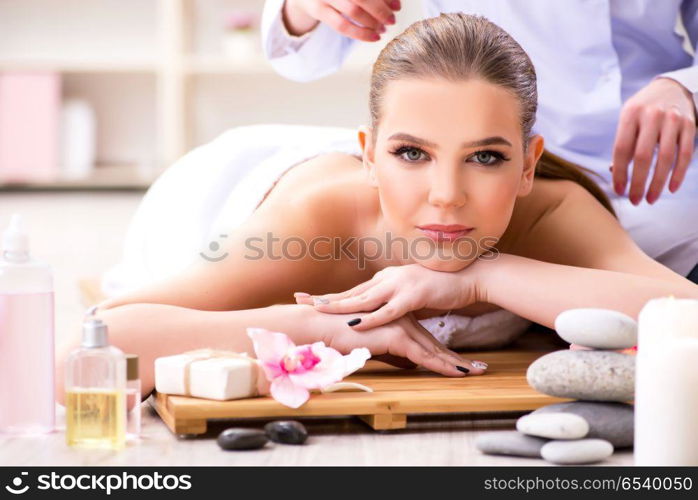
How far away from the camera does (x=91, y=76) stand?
4520mm

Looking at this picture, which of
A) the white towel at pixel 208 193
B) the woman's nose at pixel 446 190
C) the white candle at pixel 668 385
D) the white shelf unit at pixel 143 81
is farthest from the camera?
the white shelf unit at pixel 143 81

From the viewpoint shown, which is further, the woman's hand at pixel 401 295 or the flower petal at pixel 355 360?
the woman's hand at pixel 401 295

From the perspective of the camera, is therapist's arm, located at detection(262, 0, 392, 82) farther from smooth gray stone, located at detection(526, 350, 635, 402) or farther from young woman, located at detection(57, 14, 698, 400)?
smooth gray stone, located at detection(526, 350, 635, 402)

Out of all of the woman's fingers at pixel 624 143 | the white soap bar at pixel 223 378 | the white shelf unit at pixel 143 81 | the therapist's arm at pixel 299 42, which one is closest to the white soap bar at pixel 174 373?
the white soap bar at pixel 223 378

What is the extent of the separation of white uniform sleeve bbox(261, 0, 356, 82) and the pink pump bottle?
1017 mm

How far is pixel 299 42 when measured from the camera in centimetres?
214

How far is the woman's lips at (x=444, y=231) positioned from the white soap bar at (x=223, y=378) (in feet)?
1.13

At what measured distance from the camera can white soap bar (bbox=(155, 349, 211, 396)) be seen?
1241 mm

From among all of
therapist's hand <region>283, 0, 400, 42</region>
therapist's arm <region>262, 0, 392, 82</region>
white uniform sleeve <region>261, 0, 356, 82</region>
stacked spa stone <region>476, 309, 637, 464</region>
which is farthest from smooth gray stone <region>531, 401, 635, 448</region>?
white uniform sleeve <region>261, 0, 356, 82</region>

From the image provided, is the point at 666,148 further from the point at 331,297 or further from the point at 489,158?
the point at 331,297

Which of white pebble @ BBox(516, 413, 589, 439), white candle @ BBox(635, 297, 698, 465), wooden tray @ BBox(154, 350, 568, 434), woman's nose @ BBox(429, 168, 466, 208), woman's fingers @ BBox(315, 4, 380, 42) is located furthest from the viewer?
woman's fingers @ BBox(315, 4, 380, 42)

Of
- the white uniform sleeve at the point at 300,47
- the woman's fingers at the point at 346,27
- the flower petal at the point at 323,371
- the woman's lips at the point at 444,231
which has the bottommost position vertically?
the flower petal at the point at 323,371

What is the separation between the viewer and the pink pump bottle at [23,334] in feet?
3.85

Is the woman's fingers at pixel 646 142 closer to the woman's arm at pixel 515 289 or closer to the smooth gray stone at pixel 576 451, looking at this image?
the woman's arm at pixel 515 289
